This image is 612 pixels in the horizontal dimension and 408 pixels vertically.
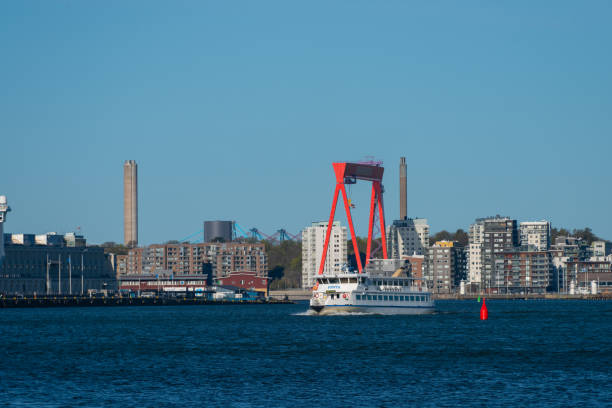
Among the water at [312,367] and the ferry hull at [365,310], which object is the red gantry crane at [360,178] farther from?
the water at [312,367]

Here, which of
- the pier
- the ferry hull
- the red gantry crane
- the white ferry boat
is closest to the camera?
the ferry hull

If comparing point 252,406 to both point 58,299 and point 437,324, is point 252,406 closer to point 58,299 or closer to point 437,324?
point 437,324

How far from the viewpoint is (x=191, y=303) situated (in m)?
199

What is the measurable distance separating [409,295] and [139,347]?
50.6 m

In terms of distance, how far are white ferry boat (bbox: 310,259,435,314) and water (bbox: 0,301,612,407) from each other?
13.7m

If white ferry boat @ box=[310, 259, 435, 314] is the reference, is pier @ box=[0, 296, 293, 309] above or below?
below

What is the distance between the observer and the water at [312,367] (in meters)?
44.8

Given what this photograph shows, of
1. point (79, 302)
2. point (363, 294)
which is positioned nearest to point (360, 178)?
point (363, 294)

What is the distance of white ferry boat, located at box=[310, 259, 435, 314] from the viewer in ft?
360

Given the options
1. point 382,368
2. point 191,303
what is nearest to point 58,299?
point 191,303

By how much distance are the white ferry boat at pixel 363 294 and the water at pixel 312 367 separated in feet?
44.9

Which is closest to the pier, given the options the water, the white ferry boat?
the white ferry boat

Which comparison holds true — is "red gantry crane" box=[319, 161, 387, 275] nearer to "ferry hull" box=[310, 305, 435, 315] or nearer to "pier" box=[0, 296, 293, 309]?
"ferry hull" box=[310, 305, 435, 315]

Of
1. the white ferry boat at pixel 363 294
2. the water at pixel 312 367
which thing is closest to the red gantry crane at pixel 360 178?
the white ferry boat at pixel 363 294
